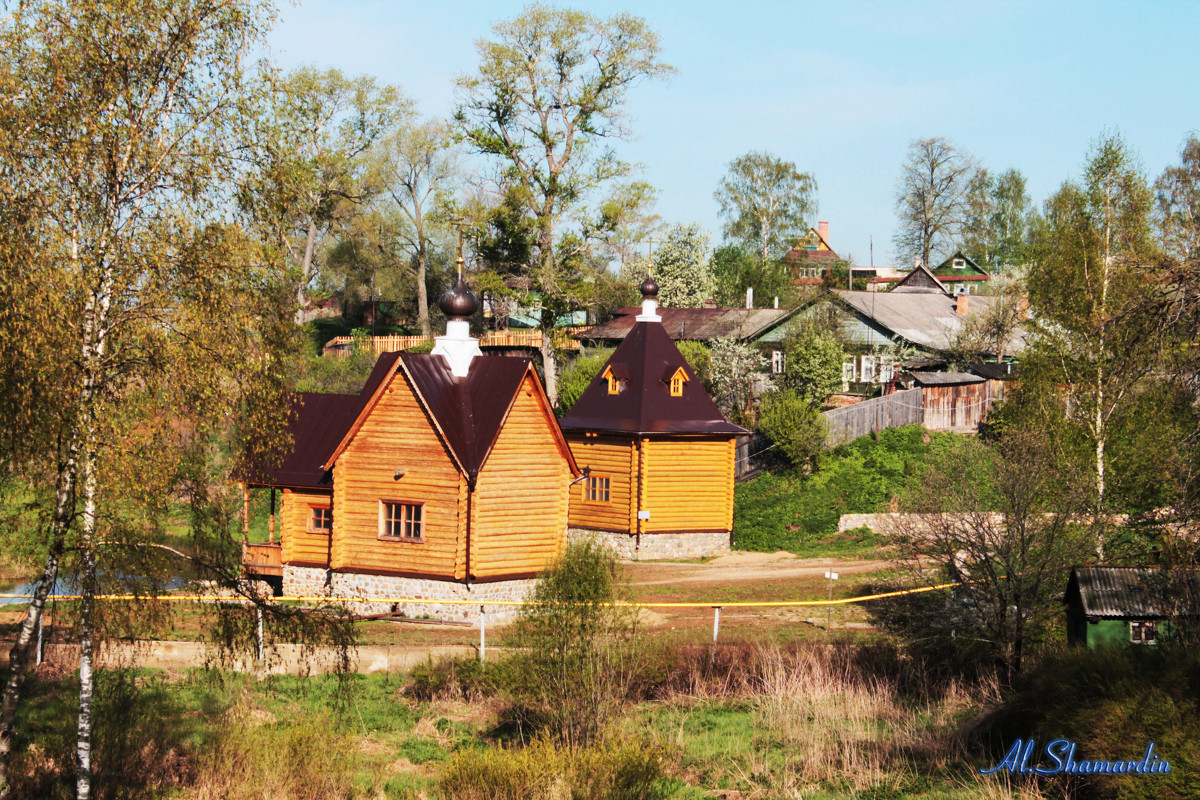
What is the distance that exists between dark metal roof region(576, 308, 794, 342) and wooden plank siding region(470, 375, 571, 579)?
85.3 feet

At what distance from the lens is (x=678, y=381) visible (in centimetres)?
3403

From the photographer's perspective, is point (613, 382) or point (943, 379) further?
point (943, 379)

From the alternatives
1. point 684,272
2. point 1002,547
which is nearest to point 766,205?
point 684,272

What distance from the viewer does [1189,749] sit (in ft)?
37.2

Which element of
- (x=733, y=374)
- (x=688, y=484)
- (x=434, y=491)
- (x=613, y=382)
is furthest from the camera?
(x=733, y=374)

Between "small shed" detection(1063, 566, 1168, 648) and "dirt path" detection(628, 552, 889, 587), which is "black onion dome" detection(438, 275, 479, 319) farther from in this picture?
"small shed" detection(1063, 566, 1168, 648)

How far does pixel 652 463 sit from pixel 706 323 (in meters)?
24.9

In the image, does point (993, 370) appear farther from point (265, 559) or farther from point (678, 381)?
point (265, 559)

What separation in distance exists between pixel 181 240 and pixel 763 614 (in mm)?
17107

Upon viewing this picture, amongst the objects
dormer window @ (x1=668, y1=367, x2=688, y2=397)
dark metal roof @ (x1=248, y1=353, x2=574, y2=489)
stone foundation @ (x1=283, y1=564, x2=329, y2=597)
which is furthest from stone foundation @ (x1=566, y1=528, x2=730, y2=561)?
stone foundation @ (x1=283, y1=564, x2=329, y2=597)

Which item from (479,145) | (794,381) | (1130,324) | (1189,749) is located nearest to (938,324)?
(794,381)

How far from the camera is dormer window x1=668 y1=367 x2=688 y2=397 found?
34.0 metres

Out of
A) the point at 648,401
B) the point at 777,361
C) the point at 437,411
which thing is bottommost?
the point at 437,411

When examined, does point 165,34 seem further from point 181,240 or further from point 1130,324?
point 1130,324
